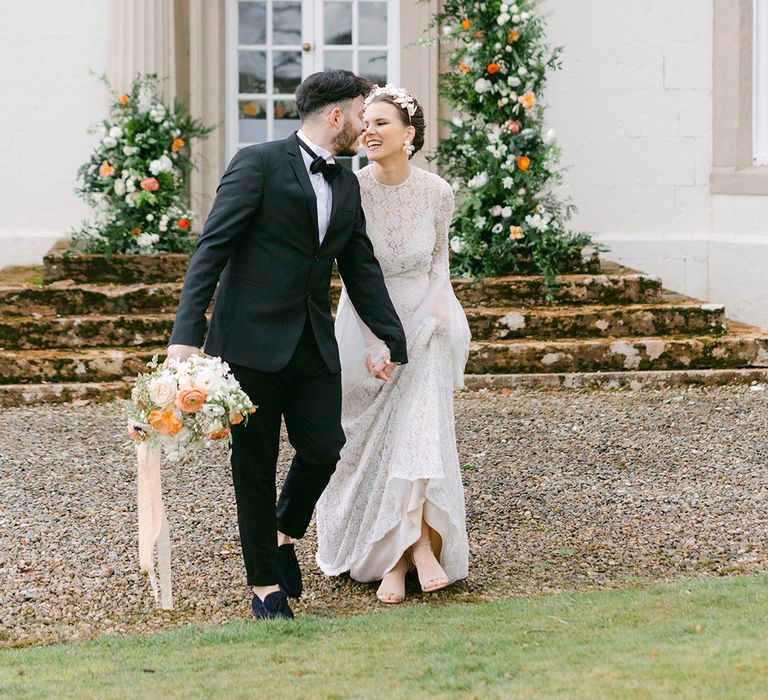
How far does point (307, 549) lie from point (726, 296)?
6353 mm

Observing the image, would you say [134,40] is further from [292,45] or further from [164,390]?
[164,390]

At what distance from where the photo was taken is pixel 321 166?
4438 millimetres

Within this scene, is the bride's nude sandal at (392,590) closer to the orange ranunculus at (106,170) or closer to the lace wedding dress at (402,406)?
the lace wedding dress at (402,406)

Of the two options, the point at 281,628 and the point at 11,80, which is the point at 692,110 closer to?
the point at 11,80

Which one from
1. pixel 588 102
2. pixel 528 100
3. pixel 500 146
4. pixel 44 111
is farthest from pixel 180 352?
pixel 588 102

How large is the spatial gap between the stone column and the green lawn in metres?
6.69

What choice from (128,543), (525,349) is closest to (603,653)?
(128,543)

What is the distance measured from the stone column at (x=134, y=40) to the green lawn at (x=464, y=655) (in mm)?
6694

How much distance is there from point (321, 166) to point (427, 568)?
1.57 metres

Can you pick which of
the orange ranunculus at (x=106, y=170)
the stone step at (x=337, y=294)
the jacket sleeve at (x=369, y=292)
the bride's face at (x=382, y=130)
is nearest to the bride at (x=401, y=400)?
the bride's face at (x=382, y=130)

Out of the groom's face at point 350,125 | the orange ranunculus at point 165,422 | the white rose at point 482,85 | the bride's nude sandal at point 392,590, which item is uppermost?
the white rose at point 482,85

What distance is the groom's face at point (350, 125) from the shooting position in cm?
452

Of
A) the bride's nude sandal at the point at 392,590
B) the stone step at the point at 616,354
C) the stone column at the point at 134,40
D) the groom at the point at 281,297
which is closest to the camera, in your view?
the groom at the point at 281,297

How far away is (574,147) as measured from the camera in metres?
10.9
